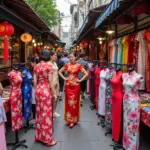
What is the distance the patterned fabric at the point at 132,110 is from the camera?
4.41 m

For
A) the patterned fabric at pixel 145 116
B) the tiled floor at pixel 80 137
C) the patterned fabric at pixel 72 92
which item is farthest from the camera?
the patterned fabric at pixel 72 92

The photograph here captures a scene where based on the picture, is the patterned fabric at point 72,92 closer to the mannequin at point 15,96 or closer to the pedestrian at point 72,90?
the pedestrian at point 72,90

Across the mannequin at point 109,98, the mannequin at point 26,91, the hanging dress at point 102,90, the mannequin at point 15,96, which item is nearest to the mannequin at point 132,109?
the mannequin at point 109,98

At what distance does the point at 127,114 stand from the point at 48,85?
188cm

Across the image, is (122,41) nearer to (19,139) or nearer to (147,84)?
(147,84)

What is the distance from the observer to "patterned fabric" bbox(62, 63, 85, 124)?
6676 millimetres

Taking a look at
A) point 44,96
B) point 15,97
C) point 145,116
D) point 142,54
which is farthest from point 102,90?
point 15,97

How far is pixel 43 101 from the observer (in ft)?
17.1

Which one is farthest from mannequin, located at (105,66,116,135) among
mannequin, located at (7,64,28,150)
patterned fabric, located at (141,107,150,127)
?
mannequin, located at (7,64,28,150)

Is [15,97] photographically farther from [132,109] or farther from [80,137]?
[132,109]

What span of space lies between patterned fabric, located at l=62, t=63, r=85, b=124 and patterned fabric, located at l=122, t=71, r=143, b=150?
7.63 ft

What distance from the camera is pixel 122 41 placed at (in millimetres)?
7684

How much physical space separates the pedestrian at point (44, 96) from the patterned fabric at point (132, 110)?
175 cm

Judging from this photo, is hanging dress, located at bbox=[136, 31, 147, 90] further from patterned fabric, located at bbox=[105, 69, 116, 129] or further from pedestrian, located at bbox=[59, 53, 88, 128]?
pedestrian, located at bbox=[59, 53, 88, 128]
